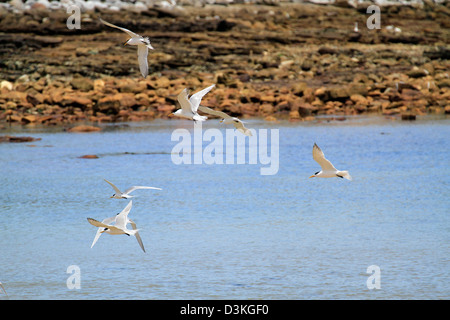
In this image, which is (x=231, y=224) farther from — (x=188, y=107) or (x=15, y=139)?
(x=15, y=139)

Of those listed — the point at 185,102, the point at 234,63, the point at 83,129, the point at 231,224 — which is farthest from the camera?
the point at 234,63

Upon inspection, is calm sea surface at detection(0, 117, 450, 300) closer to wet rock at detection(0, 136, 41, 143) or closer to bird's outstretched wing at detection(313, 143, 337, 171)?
wet rock at detection(0, 136, 41, 143)

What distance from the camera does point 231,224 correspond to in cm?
1119

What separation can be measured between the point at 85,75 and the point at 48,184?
17398 mm

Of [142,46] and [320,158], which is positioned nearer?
[320,158]

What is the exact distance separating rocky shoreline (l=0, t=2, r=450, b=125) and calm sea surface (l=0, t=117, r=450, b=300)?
275 inches

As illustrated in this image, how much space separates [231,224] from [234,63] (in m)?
22.3

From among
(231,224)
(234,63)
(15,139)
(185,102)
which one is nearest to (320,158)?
(231,224)

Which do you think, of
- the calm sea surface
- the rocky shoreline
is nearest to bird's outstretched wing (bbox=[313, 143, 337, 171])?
the calm sea surface

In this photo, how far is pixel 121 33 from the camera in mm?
36500

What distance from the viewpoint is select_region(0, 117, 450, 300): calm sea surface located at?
8641mm

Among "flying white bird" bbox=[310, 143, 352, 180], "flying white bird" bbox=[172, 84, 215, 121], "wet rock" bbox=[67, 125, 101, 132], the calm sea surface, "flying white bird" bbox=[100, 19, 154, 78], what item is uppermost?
"flying white bird" bbox=[100, 19, 154, 78]

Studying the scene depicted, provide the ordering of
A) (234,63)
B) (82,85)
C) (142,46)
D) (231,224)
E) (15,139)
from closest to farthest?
(231,224) → (142,46) → (15,139) → (82,85) → (234,63)

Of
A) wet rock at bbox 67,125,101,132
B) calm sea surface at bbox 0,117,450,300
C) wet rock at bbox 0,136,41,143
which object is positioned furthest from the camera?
wet rock at bbox 67,125,101,132
